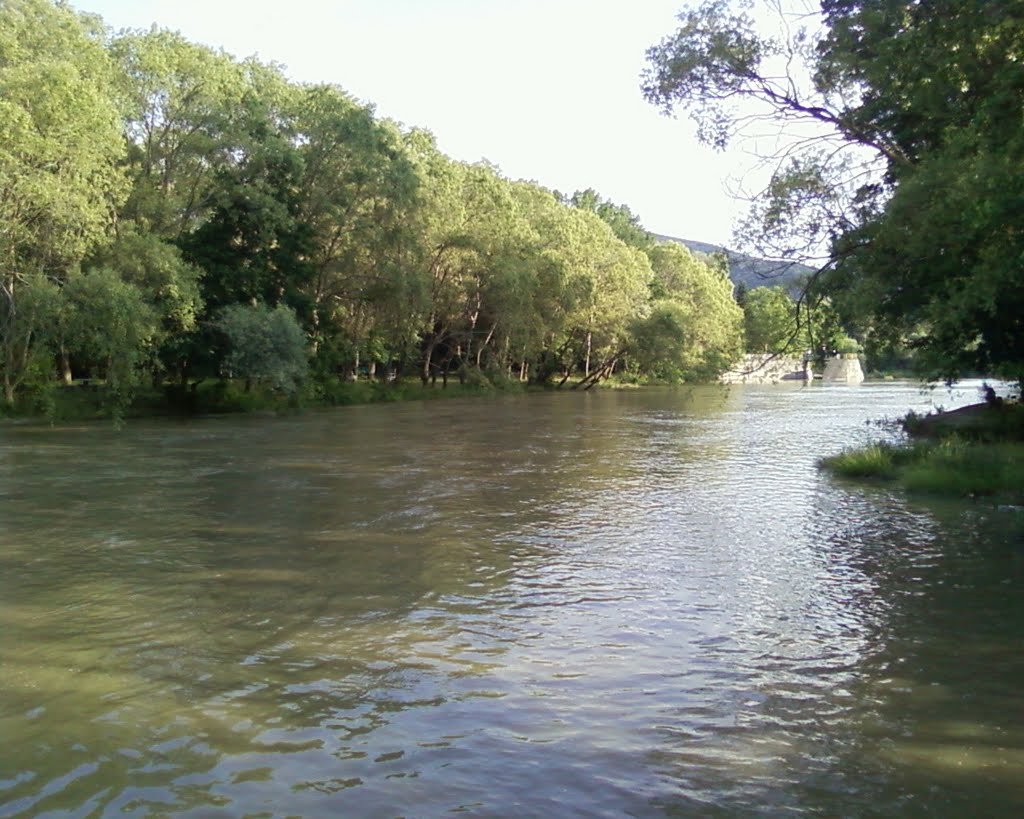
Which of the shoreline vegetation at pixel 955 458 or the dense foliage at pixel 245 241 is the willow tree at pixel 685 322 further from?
the shoreline vegetation at pixel 955 458

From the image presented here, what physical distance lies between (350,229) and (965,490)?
43852 millimetres

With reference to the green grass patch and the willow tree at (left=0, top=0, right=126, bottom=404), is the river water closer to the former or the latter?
the green grass patch

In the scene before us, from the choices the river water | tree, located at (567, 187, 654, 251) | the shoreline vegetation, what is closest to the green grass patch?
the shoreline vegetation

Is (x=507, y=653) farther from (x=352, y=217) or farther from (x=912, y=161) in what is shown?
(x=352, y=217)

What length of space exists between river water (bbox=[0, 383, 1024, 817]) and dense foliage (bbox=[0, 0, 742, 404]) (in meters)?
19.3

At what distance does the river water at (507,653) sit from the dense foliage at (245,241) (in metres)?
19.3

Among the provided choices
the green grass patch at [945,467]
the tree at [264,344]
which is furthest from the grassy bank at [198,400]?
the green grass patch at [945,467]

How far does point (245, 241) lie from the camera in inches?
1975

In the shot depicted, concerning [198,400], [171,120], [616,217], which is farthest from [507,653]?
[616,217]

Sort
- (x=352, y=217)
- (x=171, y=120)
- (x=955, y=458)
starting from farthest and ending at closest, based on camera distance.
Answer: (x=352, y=217) → (x=171, y=120) → (x=955, y=458)

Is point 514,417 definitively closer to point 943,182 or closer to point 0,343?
point 0,343

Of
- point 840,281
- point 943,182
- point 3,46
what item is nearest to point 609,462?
point 840,281

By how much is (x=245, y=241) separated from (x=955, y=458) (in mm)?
39858

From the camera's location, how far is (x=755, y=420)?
47406 millimetres
